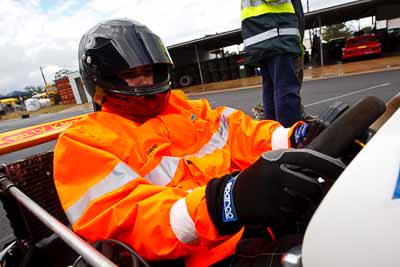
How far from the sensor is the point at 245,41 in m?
2.62

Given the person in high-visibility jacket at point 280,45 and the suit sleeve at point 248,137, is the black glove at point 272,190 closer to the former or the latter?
→ the suit sleeve at point 248,137

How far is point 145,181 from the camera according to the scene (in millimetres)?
1138

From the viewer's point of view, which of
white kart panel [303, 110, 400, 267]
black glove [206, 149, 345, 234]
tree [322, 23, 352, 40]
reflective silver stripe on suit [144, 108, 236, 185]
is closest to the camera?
white kart panel [303, 110, 400, 267]

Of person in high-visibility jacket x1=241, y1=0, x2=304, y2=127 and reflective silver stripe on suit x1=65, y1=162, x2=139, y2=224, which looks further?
person in high-visibility jacket x1=241, y1=0, x2=304, y2=127

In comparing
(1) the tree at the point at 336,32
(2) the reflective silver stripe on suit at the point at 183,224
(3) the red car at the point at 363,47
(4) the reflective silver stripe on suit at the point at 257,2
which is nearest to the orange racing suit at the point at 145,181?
(2) the reflective silver stripe on suit at the point at 183,224

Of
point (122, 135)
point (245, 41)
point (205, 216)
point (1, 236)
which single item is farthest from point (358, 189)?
point (1, 236)

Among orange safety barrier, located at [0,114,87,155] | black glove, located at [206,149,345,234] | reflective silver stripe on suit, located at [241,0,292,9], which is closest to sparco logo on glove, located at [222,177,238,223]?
black glove, located at [206,149,345,234]

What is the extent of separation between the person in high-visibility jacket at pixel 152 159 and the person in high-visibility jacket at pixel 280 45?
2.56ft

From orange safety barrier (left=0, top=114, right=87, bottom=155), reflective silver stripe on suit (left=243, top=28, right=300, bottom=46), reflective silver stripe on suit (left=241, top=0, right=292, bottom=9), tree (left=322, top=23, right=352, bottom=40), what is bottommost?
tree (left=322, top=23, right=352, bottom=40)

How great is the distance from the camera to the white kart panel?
1.76ft

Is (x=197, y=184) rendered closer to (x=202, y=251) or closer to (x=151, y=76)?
(x=202, y=251)

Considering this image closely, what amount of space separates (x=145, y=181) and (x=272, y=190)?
0.51 m

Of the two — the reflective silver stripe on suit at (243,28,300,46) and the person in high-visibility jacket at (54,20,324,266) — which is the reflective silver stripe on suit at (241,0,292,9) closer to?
the reflective silver stripe on suit at (243,28,300,46)

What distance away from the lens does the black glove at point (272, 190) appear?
71 cm
